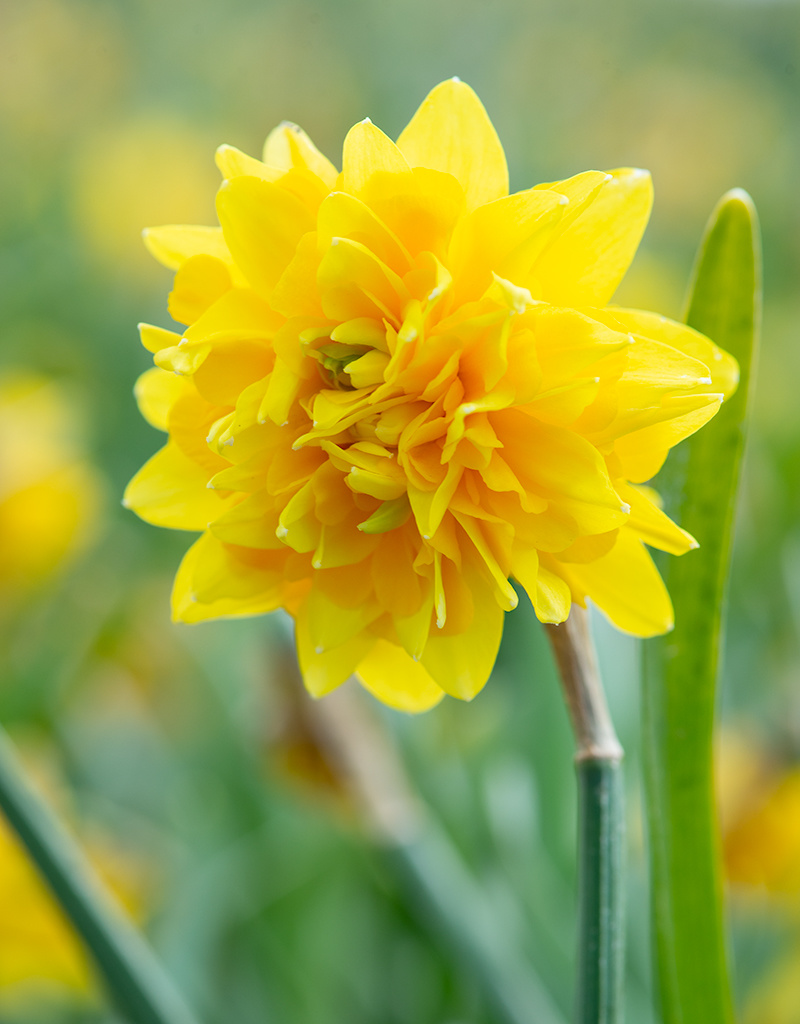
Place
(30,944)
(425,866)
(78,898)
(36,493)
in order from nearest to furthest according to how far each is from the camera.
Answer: (78,898)
(425,866)
(30,944)
(36,493)

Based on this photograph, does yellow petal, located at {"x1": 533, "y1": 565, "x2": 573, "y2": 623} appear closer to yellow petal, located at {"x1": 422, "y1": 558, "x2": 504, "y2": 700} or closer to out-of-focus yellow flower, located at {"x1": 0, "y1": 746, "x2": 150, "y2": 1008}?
yellow petal, located at {"x1": 422, "y1": 558, "x2": 504, "y2": 700}

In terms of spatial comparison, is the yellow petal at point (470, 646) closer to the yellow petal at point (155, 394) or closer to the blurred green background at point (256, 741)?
the yellow petal at point (155, 394)

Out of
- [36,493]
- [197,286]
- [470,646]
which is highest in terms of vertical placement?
[197,286]

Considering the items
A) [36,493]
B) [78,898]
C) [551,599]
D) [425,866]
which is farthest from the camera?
[36,493]

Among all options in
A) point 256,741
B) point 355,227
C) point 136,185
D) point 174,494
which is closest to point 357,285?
point 355,227

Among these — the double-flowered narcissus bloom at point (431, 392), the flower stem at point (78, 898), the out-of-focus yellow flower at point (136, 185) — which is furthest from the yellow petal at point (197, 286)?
the out-of-focus yellow flower at point (136, 185)

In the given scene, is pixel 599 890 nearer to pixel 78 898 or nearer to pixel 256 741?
pixel 78 898

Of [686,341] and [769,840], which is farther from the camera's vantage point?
[769,840]
